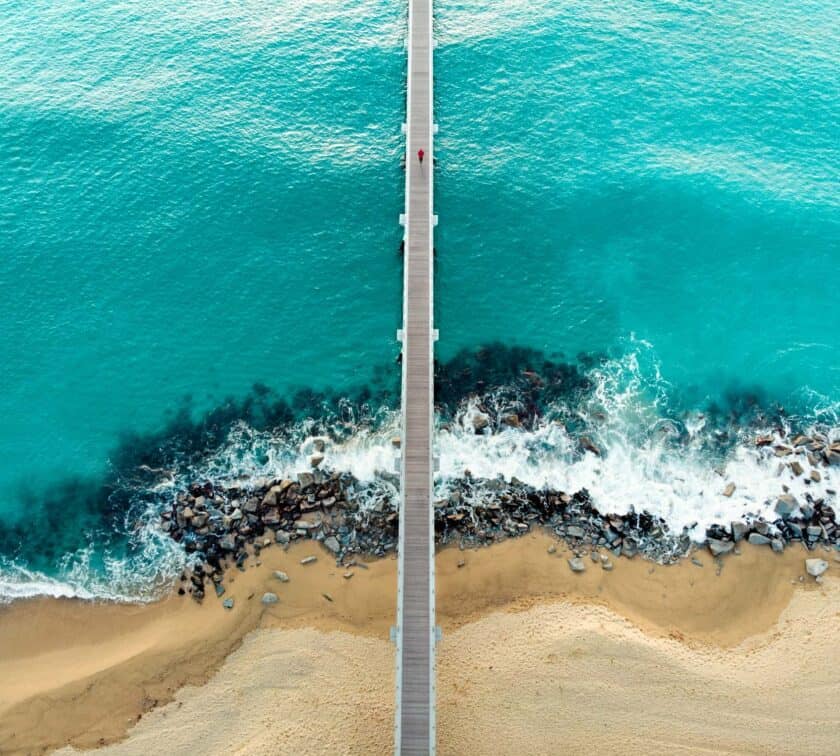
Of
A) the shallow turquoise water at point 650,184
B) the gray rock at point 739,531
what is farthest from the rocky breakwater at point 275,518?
the gray rock at point 739,531

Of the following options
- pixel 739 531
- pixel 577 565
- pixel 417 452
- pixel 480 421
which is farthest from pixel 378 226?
pixel 739 531

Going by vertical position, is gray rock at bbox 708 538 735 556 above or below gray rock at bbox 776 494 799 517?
below

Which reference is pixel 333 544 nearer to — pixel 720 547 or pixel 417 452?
pixel 417 452

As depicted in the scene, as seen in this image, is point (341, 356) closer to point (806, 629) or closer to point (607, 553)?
point (607, 553)

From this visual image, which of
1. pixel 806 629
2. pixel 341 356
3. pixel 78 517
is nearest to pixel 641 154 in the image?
pixel 341 356

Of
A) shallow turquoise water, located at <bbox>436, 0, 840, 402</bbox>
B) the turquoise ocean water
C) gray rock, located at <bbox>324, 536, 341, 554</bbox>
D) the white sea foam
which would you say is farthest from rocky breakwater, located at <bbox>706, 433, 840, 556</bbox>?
gray rock, located at <bbox>324, 536, 341, 554</bbox>

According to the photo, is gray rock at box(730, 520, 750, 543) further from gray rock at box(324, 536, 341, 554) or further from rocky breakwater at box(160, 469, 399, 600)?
gray rock at box(324, 536, 341, 554)
